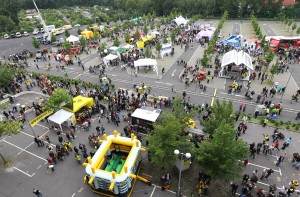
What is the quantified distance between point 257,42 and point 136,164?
1509 inches

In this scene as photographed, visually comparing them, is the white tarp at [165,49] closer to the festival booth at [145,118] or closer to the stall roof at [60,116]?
the festival booth at [145,118]

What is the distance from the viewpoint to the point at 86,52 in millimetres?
45875

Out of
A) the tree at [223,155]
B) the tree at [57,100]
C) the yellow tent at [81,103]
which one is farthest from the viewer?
the yellow tent at [81,103]

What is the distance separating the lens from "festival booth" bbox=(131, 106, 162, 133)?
20.6 m

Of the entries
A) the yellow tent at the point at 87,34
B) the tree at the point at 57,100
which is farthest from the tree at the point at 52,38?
the tree at the point at 57,100

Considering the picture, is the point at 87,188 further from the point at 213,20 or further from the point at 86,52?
the point at 213,20

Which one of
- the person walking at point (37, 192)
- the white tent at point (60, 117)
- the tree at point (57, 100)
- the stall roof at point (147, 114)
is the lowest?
the person walking at point (37, 192)

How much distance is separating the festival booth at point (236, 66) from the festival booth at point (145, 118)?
54.7 feet

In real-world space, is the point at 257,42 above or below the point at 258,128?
above

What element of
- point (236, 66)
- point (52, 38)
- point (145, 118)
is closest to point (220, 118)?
point (145, 118)

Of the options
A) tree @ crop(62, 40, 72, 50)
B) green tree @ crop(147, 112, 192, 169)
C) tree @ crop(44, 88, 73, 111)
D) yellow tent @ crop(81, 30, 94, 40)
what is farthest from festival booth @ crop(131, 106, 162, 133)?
yellow tent @ crop(81, 30, 94, 40)

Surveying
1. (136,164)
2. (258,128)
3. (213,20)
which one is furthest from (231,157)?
(213,20)

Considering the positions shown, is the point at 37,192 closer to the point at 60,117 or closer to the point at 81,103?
the point at 60,117

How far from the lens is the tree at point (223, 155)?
45.5 feet
